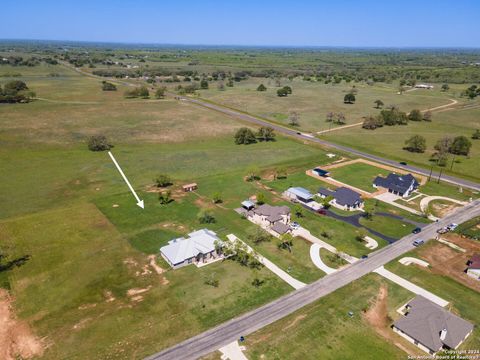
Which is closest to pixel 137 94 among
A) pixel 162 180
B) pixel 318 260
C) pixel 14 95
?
pixel 14 95

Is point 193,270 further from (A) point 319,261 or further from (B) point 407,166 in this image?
(B) point 407,166

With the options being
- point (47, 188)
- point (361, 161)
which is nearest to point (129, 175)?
point (47, 188)

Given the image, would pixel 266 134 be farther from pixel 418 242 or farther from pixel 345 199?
pixel 418 242

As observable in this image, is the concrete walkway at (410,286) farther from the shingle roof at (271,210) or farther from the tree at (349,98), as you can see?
the tree at (349,98)

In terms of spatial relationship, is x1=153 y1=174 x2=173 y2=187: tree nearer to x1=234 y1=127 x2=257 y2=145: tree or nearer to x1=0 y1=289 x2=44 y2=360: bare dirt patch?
x1=0 y1=289 x2=44 y2=360: bare dirt patch

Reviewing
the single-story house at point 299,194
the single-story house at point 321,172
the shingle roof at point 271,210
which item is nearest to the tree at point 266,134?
the single-story house at point 321,172

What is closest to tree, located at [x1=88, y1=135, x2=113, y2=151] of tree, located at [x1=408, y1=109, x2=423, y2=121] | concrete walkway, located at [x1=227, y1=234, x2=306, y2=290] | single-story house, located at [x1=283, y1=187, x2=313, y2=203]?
single-story house, located at [x1=283, y1=187, x2=313, y2=203]
